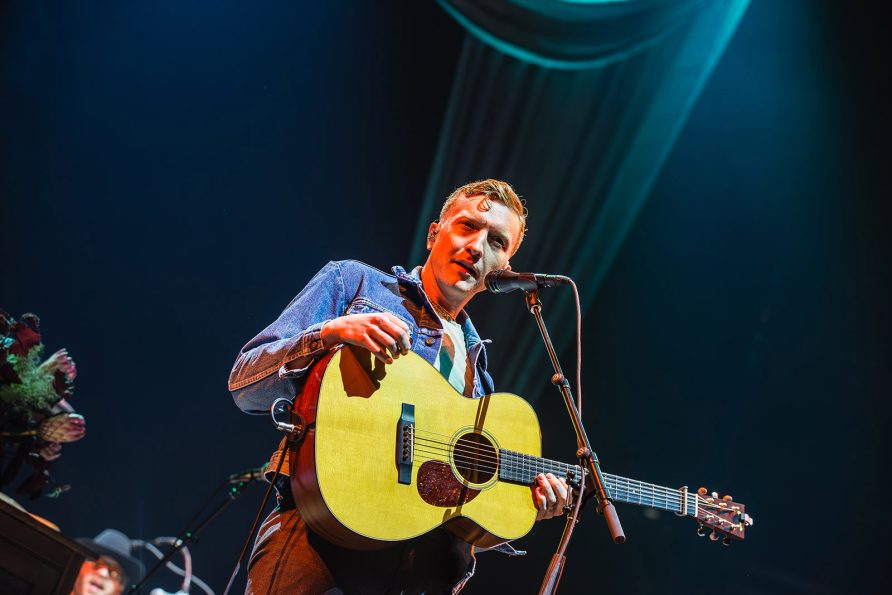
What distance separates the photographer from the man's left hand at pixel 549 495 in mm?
2672

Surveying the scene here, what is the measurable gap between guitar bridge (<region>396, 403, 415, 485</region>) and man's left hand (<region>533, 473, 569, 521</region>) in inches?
24.3

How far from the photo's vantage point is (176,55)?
5191 millimetres

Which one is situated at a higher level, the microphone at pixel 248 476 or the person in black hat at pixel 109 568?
the microphone at pixel 248 476

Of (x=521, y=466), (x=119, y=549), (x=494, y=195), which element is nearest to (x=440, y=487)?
(x=521, y=466)

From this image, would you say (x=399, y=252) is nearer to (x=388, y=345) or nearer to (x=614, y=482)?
(x=614, y=482)

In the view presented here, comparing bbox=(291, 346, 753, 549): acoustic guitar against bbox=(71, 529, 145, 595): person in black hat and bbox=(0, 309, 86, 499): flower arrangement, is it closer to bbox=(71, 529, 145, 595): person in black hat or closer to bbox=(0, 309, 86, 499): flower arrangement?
bbox=(0, 309, 86, 499): flower arrangement

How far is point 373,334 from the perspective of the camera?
225 cm

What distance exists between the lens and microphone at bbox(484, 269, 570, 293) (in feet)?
9.18

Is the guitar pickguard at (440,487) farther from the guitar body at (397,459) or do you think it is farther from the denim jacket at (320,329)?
the denim jacket at (320,329)

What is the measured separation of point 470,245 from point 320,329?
1033mm

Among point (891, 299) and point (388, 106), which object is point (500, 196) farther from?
point (891, 299)

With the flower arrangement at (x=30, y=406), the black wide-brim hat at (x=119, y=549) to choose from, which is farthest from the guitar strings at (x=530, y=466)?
the black wide-brim hat at (x=119, y=549)

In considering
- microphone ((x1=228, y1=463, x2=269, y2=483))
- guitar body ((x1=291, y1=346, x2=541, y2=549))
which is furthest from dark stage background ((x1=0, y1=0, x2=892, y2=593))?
guitar body ((x1=291, y1=346, x2=541, y2=549))

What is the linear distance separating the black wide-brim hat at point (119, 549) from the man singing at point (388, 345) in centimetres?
231
